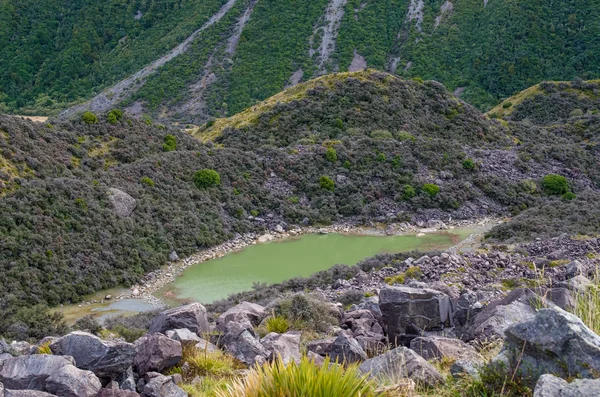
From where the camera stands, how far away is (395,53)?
91.6 m

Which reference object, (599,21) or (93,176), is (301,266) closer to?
(93,176)

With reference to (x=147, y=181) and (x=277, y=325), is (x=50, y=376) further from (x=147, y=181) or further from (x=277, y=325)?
(x=147, y=181)

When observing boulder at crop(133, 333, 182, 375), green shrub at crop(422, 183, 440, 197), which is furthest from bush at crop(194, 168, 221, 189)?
boulder at crop(133, 333, 182, 375)

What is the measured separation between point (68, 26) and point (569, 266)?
400 ft

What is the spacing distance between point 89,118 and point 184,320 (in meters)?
27.7

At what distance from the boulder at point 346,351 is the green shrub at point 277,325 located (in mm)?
2454

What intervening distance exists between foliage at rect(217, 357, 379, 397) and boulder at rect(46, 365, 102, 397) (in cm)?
237

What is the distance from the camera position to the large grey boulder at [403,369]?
5.98 m

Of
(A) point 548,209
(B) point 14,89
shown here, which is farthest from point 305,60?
(A) point 548,209

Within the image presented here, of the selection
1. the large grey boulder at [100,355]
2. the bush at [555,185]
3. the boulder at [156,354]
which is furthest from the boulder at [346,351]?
the bush at [555,185]

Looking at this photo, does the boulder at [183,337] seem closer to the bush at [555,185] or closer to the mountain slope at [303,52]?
the bush at [555,185]

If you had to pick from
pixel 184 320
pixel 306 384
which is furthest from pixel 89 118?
pixel 306 384

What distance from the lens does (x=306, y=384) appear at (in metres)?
4.81

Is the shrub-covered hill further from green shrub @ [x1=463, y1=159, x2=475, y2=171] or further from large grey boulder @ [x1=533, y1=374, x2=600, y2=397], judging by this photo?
large grey boulder @ [x1=533, y1=374, x2=600, y2=397]
